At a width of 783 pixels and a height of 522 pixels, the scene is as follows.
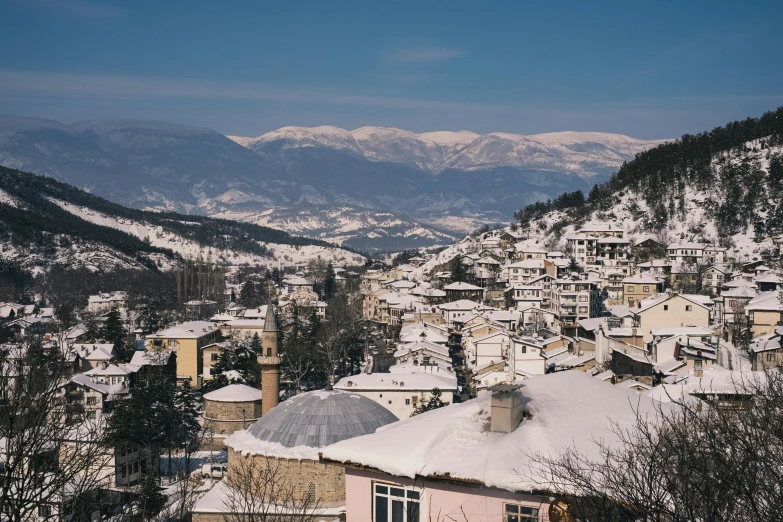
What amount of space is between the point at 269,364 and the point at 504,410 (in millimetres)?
22538

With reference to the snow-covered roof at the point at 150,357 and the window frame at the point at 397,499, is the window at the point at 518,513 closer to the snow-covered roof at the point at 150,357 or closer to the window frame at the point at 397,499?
the window frame at the point at 397,499

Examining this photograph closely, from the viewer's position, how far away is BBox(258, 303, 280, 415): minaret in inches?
1233

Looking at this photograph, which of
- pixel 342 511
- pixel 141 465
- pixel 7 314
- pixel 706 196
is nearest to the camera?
pixel 342 511

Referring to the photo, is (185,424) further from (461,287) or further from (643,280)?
(461,287)

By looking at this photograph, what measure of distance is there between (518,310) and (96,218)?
14083 centimetres

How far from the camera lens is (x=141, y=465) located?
32.0m

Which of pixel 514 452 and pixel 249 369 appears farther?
pixel 249 369

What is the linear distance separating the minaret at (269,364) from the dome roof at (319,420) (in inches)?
373

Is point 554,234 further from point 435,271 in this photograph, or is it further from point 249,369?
point 249,369

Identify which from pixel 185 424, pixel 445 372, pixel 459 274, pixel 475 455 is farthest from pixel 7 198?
pixel 475 455

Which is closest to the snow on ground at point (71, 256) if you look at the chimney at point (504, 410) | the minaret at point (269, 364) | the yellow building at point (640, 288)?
the yellow building at point (640, 288)

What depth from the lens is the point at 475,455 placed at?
970 cm

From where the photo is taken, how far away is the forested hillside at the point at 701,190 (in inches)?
3290

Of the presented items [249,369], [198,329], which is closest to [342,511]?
[249,369]
